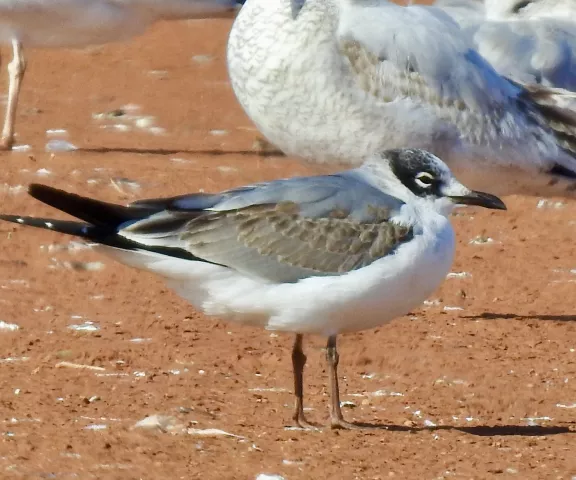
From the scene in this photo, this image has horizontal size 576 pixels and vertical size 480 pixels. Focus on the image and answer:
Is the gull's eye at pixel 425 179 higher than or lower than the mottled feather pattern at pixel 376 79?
higher

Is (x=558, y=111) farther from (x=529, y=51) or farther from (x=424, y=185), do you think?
(x=424, y=185)

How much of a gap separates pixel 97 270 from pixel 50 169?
63.8 inches

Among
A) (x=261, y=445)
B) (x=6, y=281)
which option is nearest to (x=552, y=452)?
(x=261, y=445)

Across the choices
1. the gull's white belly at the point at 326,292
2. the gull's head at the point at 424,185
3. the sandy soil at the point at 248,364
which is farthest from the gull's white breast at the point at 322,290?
the sandy soil at the point at 248,364

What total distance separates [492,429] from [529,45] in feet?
13.3

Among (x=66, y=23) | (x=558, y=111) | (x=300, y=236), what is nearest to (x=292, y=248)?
(x=300, y=236)

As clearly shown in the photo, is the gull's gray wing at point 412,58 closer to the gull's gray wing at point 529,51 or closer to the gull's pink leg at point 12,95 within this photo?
the gull's gray wing at point 529,51

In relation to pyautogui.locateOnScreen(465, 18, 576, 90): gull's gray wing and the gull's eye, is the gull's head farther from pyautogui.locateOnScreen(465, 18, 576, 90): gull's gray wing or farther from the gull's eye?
pyautogui.locateOnScreen(465, 18, 576, 90): gull's gray wing

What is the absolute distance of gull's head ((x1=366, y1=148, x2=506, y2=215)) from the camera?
18.5 ft

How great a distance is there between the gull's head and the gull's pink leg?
4862 millimetres

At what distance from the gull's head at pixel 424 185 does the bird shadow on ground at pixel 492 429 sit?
0.77 metres

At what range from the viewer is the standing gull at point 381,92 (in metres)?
7.10

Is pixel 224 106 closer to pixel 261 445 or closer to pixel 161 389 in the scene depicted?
pixel 161 389

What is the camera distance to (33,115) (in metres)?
11.4
